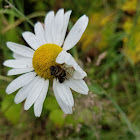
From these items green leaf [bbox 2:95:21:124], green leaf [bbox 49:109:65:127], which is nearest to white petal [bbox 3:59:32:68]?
green leaf [bbox 2:95:21:124]

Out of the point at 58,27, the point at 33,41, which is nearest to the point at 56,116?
the point at 33,41

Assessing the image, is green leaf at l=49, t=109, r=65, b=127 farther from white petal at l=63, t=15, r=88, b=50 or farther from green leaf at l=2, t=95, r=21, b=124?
white petal at l=63, t=15, r=88, b=50

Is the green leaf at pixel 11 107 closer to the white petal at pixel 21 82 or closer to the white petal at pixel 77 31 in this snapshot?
the white petal at pixel 21 82

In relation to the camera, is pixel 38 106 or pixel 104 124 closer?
pixel 38 106

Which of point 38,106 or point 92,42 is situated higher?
point 38,106

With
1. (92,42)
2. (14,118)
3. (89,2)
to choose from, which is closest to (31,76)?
(14,118)

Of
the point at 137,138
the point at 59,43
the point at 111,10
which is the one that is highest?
the point at 59,43

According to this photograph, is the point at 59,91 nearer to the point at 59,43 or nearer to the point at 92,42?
the point at 59,43
